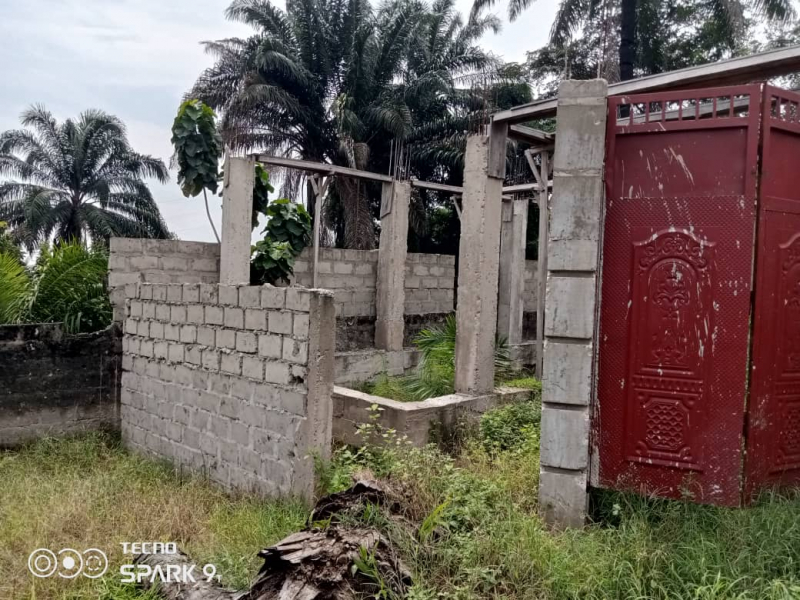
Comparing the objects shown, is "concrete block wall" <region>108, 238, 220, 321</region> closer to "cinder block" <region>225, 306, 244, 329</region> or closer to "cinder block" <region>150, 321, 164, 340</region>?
"cinder block" <region>150, 321, 164, 340</region>

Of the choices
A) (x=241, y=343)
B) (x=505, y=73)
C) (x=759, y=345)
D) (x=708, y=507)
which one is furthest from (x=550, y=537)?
(x=505, y=73)

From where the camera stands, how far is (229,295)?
5.21 m

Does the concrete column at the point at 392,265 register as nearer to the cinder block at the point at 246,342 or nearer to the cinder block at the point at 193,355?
the cinder block at the point at 193,355

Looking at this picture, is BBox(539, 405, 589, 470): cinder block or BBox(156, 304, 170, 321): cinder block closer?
BBox(539, 405, 589, 470): cinder block

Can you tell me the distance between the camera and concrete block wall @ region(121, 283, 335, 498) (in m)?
4.52

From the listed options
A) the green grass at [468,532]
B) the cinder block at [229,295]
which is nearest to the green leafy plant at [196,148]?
the cinder block at [229,295]

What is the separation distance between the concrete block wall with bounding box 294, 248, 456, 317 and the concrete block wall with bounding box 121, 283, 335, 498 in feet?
8.11

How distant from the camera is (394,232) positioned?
884cm

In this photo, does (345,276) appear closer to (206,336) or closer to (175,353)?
(175,353)

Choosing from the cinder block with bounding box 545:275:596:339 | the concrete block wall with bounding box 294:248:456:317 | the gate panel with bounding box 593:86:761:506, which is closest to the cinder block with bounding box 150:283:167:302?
the concrete block wall with bounding box 294:248:456:317

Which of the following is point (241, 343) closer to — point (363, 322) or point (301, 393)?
point (301, 393)

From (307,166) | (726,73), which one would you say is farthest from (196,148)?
(726,73)

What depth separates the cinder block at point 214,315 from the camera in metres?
5.32

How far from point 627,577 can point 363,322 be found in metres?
6.28
